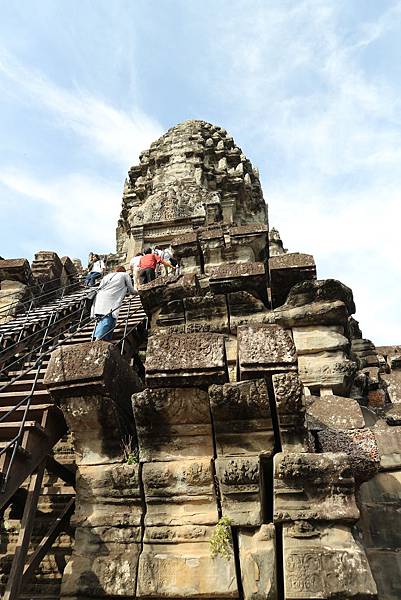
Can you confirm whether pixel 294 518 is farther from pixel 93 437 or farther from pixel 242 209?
pixel 242 209

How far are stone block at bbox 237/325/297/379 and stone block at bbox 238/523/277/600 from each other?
105 cm

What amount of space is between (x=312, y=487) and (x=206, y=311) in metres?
2.45

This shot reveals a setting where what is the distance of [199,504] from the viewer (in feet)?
10.8

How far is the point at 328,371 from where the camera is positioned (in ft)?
15.0

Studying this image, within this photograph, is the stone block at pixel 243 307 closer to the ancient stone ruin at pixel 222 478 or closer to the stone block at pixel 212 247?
the ancient stone ruin at pixel 222 478

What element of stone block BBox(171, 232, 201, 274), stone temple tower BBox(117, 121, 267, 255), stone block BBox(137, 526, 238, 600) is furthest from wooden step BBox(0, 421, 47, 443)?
stone temple tower BBox(117, 121, 267, 255)

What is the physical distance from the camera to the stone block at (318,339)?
4742 mm

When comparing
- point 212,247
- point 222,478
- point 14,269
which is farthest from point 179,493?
point 14,269

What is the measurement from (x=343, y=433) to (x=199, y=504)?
1303 millimetres

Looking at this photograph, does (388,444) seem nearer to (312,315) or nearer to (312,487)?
(312,315)

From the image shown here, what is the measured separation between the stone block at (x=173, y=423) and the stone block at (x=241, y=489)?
221 mm

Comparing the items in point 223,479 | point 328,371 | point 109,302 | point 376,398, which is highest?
point 109,302

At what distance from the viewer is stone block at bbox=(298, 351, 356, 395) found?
4508 mm

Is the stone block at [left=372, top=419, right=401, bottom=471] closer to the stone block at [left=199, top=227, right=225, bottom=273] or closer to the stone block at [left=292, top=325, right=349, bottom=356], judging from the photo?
the stone block at [left=292, top=325, right=349, bottom=356]
